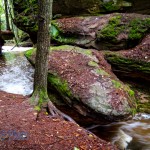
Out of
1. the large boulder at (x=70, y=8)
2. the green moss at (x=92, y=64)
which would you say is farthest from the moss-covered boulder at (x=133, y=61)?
the large boulder at (x=70, y=8)

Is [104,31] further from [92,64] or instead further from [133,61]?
[92,64]

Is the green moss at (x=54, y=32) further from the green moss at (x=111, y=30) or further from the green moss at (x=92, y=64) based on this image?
the green moss at (x=92, y=64)

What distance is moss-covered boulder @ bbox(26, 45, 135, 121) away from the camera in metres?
6.04

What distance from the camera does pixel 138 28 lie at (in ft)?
30.0

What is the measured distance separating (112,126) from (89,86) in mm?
1566

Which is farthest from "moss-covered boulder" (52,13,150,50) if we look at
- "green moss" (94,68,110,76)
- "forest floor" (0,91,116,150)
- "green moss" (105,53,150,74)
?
"forest floor" (0,91,116,150)

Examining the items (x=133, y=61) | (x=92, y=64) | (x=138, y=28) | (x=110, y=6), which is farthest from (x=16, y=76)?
(x=110, y=6)

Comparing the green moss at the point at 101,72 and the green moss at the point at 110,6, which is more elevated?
the green moss at the point at 110,6

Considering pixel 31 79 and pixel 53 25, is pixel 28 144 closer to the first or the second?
pixel 31 79

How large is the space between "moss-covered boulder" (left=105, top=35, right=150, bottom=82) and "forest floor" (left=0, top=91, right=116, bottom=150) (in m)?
3.42

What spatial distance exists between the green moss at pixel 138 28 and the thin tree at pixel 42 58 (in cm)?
409

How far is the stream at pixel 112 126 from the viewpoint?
21.7 ft

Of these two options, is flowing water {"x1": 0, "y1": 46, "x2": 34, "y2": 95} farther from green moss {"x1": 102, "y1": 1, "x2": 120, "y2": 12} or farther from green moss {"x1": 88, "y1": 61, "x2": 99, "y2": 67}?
green moss {"x1": 102, "y1": 1, "x2": 120, "y2": 12}

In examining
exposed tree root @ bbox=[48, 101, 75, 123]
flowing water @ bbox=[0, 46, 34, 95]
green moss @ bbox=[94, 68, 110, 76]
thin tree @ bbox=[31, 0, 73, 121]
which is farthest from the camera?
flowing water @ bbox=[0, 46, 34, 95]
